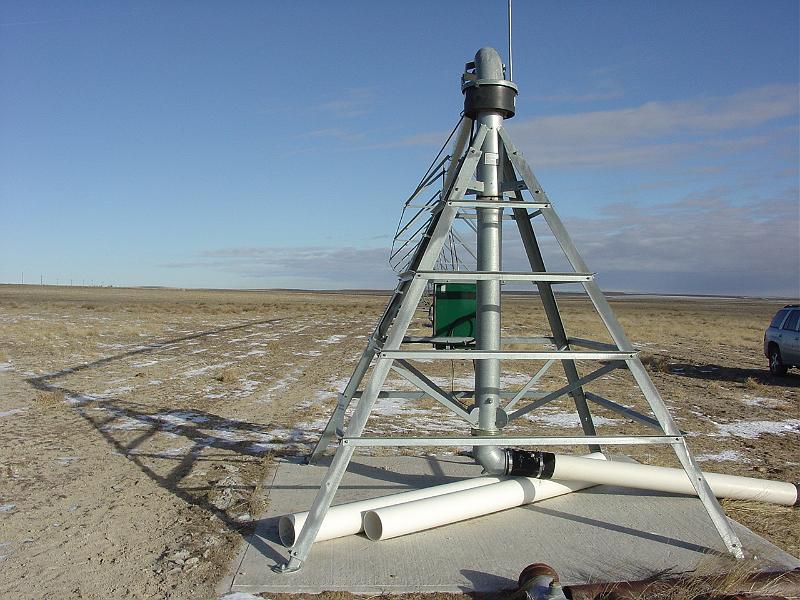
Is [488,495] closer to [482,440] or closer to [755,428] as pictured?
[482,440]

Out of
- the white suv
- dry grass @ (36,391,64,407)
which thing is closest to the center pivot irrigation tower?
dry grass @ (36,391,64,407)

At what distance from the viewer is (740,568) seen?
465 centimetres

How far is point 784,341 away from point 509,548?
49.2 feet

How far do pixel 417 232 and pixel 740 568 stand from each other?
3.72 m

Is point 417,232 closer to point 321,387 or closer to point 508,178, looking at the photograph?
point 508,178

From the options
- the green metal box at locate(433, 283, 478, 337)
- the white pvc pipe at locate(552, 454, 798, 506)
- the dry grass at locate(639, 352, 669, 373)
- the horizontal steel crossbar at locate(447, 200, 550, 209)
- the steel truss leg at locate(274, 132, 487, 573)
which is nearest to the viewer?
the steel truss leg at locate(274, 132, 487, 573)

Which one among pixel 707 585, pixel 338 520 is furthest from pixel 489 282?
pixel 707 585

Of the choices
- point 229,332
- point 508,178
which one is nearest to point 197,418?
point 508,178

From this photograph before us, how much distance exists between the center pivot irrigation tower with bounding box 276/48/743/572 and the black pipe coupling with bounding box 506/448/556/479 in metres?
0.02

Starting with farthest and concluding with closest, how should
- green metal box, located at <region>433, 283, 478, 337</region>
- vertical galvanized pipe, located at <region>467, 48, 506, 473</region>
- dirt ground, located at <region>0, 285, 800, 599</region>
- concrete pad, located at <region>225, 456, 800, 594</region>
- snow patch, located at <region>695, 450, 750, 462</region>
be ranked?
1. snow patch, located at <region>695, 450, 750, 462</region>
2. green metal box, located at <region>433, 283, 478, 337</region>
3. vertical galvanized pipe, located at <region>467, 48, 506, 473</region>
4. dirt ground, located at <region>0, 285, 800, 599</region>
5. concrete pad, located at <region>225, 456, 800, 594</region>

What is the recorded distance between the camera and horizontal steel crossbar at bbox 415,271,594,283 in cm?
516

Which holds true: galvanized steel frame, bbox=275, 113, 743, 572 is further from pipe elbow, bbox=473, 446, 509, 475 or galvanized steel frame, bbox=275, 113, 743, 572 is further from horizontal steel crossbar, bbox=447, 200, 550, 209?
pipe elbow, bbox=473, 446, 509, 475

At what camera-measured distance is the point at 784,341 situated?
17.4 m

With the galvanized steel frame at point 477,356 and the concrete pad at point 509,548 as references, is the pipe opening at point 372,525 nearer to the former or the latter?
the concrete pad at point 509,548
